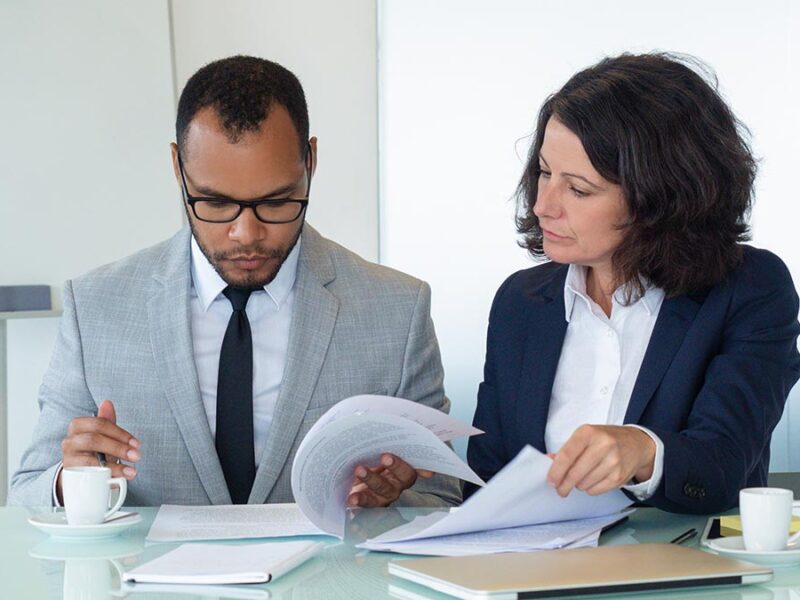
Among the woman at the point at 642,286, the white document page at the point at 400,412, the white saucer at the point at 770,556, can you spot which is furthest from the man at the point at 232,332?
the white saucer at the point at 770,556

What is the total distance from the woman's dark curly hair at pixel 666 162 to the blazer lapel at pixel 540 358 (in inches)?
5.2

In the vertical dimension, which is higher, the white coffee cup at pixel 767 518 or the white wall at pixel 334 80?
the white wall at pixel 334 80

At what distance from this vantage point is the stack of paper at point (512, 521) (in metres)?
1.36

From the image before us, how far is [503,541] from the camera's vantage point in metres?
1.40

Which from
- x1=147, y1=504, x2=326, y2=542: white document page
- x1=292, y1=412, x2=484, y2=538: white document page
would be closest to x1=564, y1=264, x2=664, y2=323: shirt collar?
x1=292, y1=412, x2=484, y2=538: white document page

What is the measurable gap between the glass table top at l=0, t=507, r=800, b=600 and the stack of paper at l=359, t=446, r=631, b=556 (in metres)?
0.04

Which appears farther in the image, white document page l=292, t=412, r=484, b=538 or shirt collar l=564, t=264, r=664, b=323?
shirt collar l=564, t=264, r=664, b=323

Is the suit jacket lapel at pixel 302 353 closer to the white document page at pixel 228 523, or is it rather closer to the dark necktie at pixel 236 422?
the dark necktie at pixel 236 422

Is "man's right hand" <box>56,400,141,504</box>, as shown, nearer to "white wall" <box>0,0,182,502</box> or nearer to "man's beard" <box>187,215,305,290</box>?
"man's beard" <box>187,215,305,290</box>

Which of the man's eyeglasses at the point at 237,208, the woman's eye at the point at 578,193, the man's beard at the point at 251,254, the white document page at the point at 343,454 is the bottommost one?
the white document page at the point at 343,454

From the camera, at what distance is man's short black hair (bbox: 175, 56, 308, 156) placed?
76.0 inches

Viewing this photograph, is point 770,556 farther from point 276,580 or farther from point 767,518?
point 276,580

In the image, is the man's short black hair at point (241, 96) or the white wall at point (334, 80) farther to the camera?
the white wall at point (334, 80)

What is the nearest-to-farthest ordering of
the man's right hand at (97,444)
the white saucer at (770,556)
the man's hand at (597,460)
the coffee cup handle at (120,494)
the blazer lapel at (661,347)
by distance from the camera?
the white saucer at (770,556) < the man's hand at (597,460) < the coffee cup handle at (120,494) < the man's right hand at (97,444) < the blazer lapel at (661,347)
